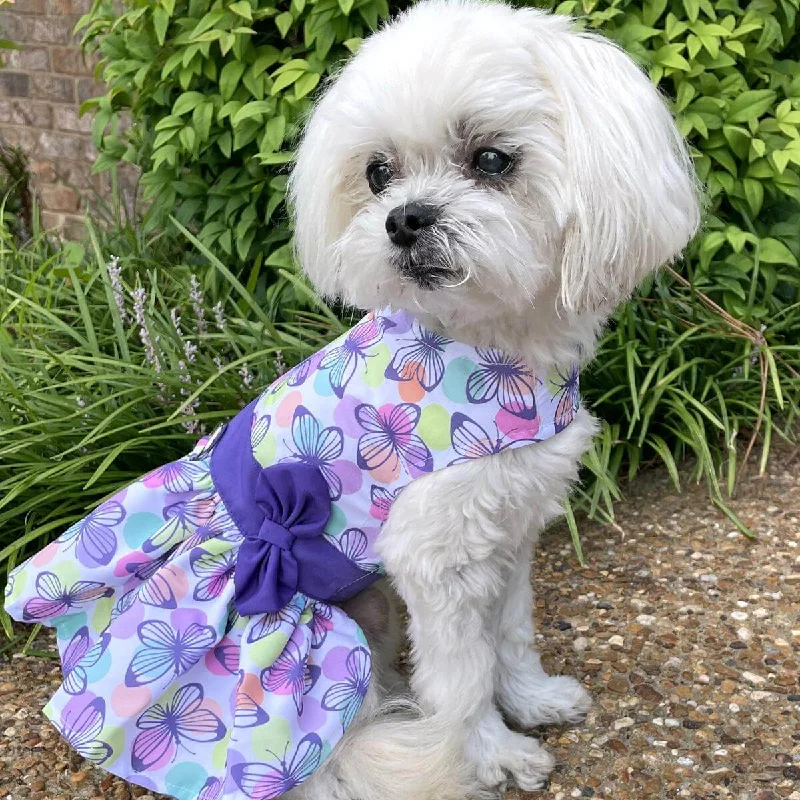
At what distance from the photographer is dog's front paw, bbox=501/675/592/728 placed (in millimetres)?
2246

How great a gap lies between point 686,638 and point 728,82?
2.04 meters

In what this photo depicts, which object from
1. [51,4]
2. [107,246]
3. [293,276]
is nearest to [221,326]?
[293,276]

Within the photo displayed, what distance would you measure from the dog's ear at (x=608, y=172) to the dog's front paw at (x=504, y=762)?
104 cm

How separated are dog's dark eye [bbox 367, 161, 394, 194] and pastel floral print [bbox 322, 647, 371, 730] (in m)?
1.01

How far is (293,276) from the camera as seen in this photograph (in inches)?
135

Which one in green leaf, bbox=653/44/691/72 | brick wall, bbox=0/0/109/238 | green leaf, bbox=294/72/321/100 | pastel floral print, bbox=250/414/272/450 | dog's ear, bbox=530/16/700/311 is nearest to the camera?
dog's ear, bbox=530/16/700/311

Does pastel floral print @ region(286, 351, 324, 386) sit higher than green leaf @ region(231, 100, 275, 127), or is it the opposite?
green leaf @ region(231, 100, 275, 127)

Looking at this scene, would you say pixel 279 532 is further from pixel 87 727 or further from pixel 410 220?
pixel 410 220

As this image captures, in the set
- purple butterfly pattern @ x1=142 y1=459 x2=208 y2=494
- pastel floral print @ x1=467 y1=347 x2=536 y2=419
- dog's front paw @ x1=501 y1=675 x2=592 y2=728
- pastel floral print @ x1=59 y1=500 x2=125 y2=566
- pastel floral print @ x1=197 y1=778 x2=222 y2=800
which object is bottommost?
dog's front paw @ x1=501 y1=675 x2=592 y2=728

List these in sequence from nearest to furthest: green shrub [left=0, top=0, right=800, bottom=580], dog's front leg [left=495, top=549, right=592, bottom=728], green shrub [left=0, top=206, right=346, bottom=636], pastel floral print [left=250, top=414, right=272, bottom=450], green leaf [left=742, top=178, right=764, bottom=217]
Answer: pastel floral print [left=250, top=414, right=272, bottom=450] → dog's front leg [left=495, top=549, right=592, bottom=728] → green shrub [left=0, top=206, right=346, bottom=636] → green shrub [left=0, top=0, right=800, bottom=580] → green leaf [left=742, top=178, right=764, bottom=217]

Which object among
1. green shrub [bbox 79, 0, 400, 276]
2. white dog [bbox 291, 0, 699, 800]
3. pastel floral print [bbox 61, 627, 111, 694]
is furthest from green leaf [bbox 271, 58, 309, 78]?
pastel floral print [bbox 61, 627, 111, 694]

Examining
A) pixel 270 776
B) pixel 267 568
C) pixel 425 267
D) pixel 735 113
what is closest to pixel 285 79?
pixel 735 113

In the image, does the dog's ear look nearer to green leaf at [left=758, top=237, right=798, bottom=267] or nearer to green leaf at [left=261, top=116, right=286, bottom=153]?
green leaf at [left=261, top=116, right=286, bottom=153]

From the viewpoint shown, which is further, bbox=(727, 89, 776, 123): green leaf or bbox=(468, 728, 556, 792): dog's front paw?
bbox=(727, 89, 776, 123): green leaf
